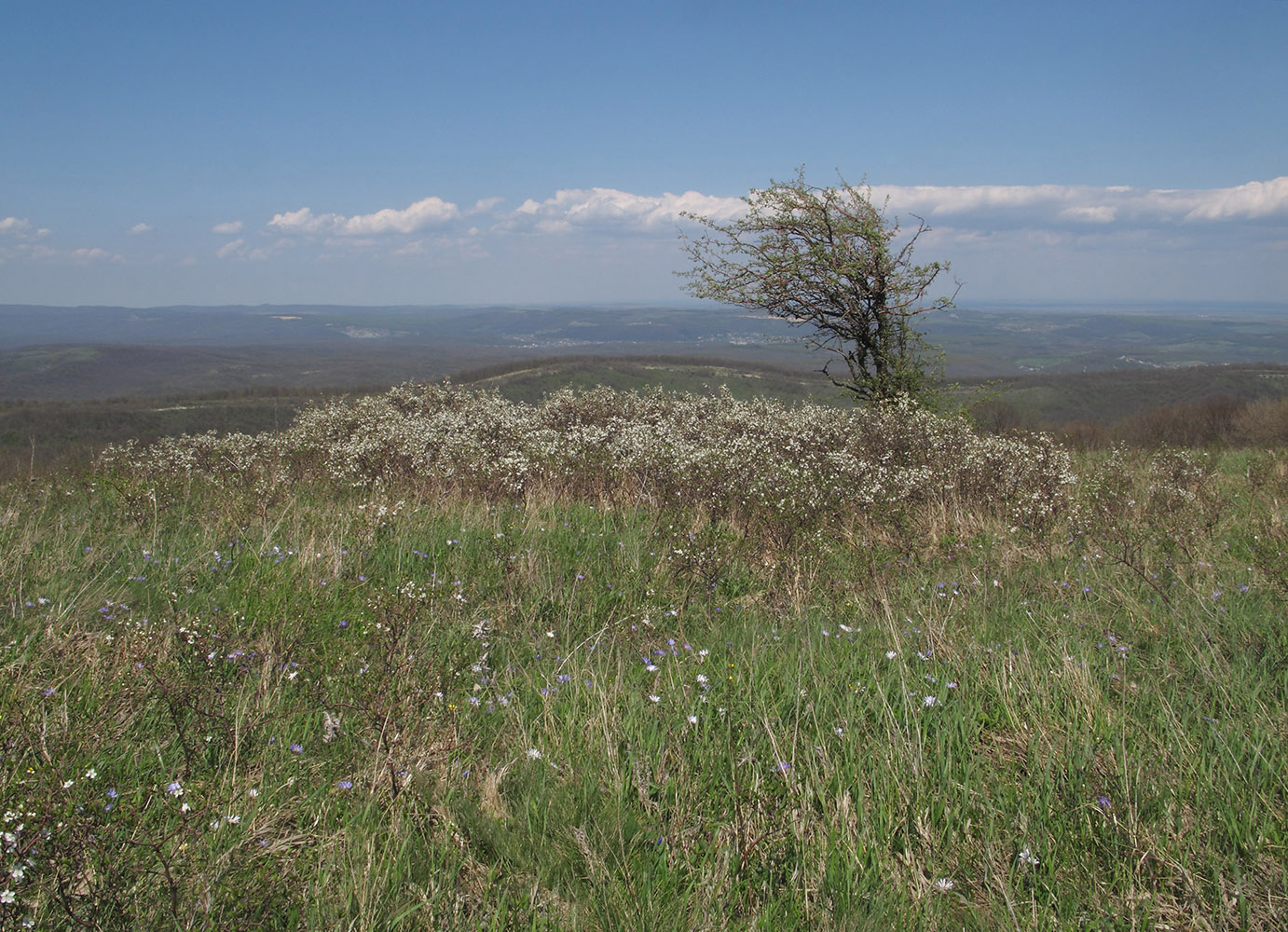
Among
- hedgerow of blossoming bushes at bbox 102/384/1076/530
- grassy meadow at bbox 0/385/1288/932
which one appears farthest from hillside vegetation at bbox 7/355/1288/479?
grassy meadow at bbox 0/385/1288/932

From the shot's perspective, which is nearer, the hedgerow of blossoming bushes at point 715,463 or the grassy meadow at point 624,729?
the grassy meadow at point 624,729

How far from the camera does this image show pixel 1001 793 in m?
2.65

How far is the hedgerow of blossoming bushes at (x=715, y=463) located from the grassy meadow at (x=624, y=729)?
1806 mm

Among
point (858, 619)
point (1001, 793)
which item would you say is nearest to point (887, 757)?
point (1001, 793)

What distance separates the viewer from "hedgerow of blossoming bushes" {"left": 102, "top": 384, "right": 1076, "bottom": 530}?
26.6 feet

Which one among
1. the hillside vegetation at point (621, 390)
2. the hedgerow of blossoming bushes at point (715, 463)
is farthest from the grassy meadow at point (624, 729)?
the hillside vegetation at point (621, 390)

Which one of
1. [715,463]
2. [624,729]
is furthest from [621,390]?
[624,729]

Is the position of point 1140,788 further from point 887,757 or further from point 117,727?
point 117,727

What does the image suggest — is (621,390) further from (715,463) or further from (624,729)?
(624,729)

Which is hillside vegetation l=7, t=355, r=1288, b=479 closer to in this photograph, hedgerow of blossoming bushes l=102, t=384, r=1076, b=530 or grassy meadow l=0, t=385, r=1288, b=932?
hedgerow of blossoming bushes l=102, t=384, r=1076, b=530

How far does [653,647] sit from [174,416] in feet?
254

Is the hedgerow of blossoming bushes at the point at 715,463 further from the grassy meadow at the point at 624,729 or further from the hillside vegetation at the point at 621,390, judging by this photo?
the hillside vegetation at the point at 621,390

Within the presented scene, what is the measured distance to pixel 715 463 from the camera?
365 inches

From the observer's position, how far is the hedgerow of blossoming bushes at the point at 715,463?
811 cm
